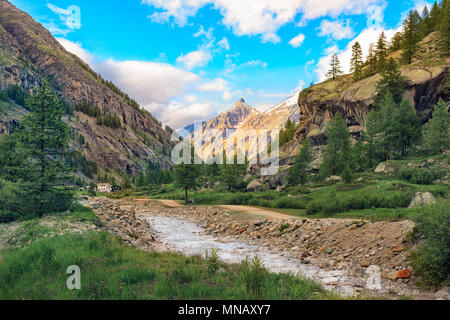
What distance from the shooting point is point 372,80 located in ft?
194

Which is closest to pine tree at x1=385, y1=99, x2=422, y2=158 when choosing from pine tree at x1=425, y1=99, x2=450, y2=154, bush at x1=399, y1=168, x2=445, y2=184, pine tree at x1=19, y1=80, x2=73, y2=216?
pine tree at x1=425, y1=99, x2=450, y2=154

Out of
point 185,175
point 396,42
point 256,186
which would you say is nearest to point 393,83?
point 396,42

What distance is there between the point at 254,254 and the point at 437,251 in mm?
8866

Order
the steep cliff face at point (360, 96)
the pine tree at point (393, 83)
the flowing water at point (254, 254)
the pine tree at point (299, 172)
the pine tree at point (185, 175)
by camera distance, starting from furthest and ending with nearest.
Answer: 1. the pine tree at point (393, 83)
2. the steep cliff face at point (360, 96)
3. the pine tree at point (185, 175)
4. the pine tree at point (299, 172)
5. the flowing water at point (254, 254)

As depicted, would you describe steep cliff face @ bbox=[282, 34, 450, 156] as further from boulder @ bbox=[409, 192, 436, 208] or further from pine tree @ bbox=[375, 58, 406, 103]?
boulder @ bbox=[409, 192, 436, 208]

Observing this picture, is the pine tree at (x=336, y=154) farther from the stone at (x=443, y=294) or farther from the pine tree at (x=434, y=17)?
the pine tree at (x=434, y=17)

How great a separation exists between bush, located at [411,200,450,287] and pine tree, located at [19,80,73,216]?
19.8 metres

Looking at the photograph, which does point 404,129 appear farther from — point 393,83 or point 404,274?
point 404,274

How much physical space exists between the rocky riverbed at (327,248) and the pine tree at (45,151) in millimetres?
4379

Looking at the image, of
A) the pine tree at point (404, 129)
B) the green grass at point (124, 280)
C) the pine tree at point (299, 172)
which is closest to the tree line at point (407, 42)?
the pine tree at point (404, 129)

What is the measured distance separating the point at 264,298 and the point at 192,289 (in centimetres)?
178

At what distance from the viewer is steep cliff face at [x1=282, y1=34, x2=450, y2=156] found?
4697cm

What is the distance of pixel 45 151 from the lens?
16438mm

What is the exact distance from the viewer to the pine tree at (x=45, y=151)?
615 inches
